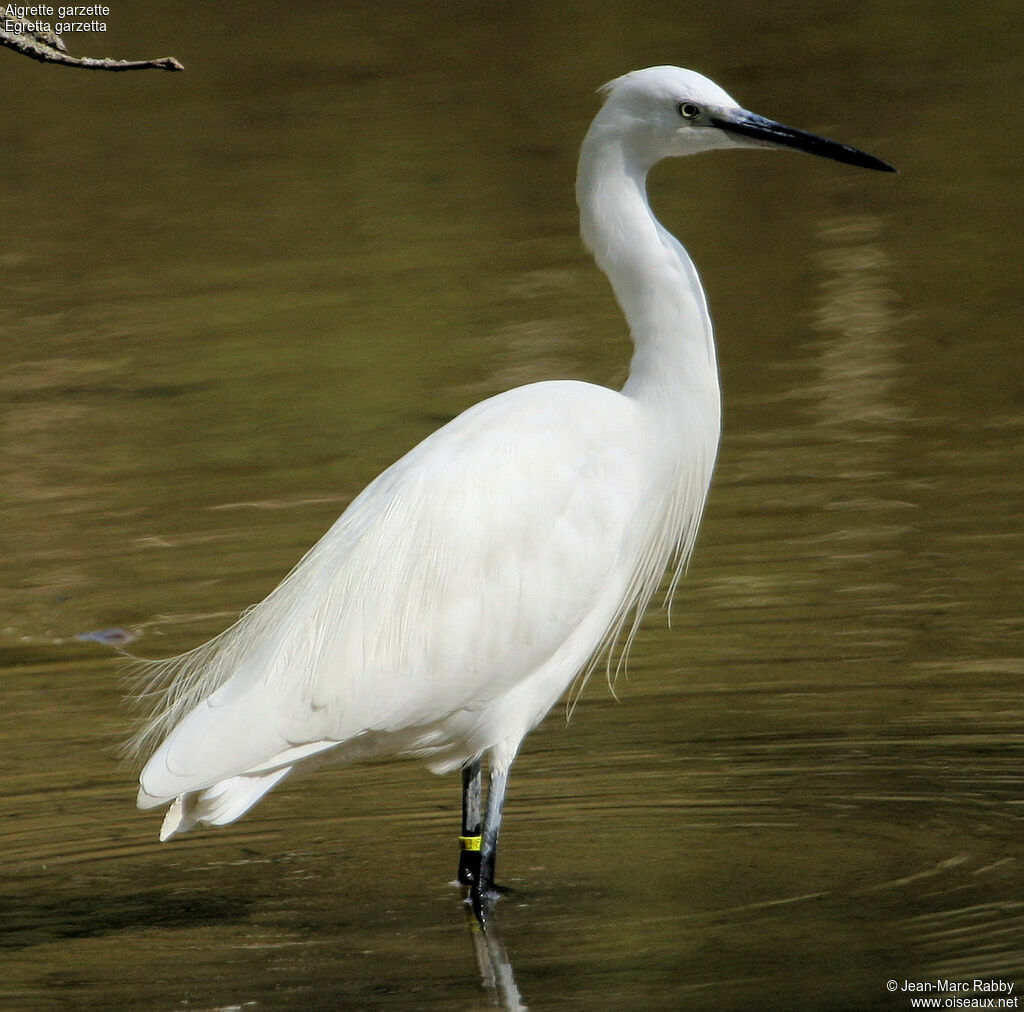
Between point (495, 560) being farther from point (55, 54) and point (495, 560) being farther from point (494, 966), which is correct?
point (55, 54)

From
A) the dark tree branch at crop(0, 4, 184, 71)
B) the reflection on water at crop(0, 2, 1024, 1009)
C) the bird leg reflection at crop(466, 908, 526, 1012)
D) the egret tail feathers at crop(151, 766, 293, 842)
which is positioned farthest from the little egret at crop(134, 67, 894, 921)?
the dark tree branch at crop(0, 4, 184, 71)

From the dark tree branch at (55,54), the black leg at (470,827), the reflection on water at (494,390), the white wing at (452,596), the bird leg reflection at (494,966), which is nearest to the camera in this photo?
the dark tree branch at (55,54)

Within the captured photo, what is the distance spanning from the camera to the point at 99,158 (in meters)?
13.2

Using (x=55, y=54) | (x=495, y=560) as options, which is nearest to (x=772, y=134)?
(x=495, y=560)

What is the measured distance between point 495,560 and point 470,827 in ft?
1.82

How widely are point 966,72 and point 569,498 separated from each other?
30.5ft

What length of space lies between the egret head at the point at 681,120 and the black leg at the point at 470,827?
1.31 meters

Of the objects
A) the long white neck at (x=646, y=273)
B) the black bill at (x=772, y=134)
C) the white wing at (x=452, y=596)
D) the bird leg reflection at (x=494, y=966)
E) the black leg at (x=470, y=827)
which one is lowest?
the bird leg reflection at (x=494, y=966)

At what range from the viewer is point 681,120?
165 inches

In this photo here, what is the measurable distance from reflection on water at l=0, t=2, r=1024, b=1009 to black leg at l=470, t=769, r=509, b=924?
7 centimetres

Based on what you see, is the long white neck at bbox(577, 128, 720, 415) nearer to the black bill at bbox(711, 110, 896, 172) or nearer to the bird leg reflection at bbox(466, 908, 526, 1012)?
the black bill at bbox(711, 110, 896, 172)

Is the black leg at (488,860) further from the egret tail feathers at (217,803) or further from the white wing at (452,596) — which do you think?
the egret tail feathers at (217,803)

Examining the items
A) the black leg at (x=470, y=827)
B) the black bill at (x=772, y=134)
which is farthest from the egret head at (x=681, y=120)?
the black leg at (x=470, y=827)

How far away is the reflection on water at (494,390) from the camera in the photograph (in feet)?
12.6
